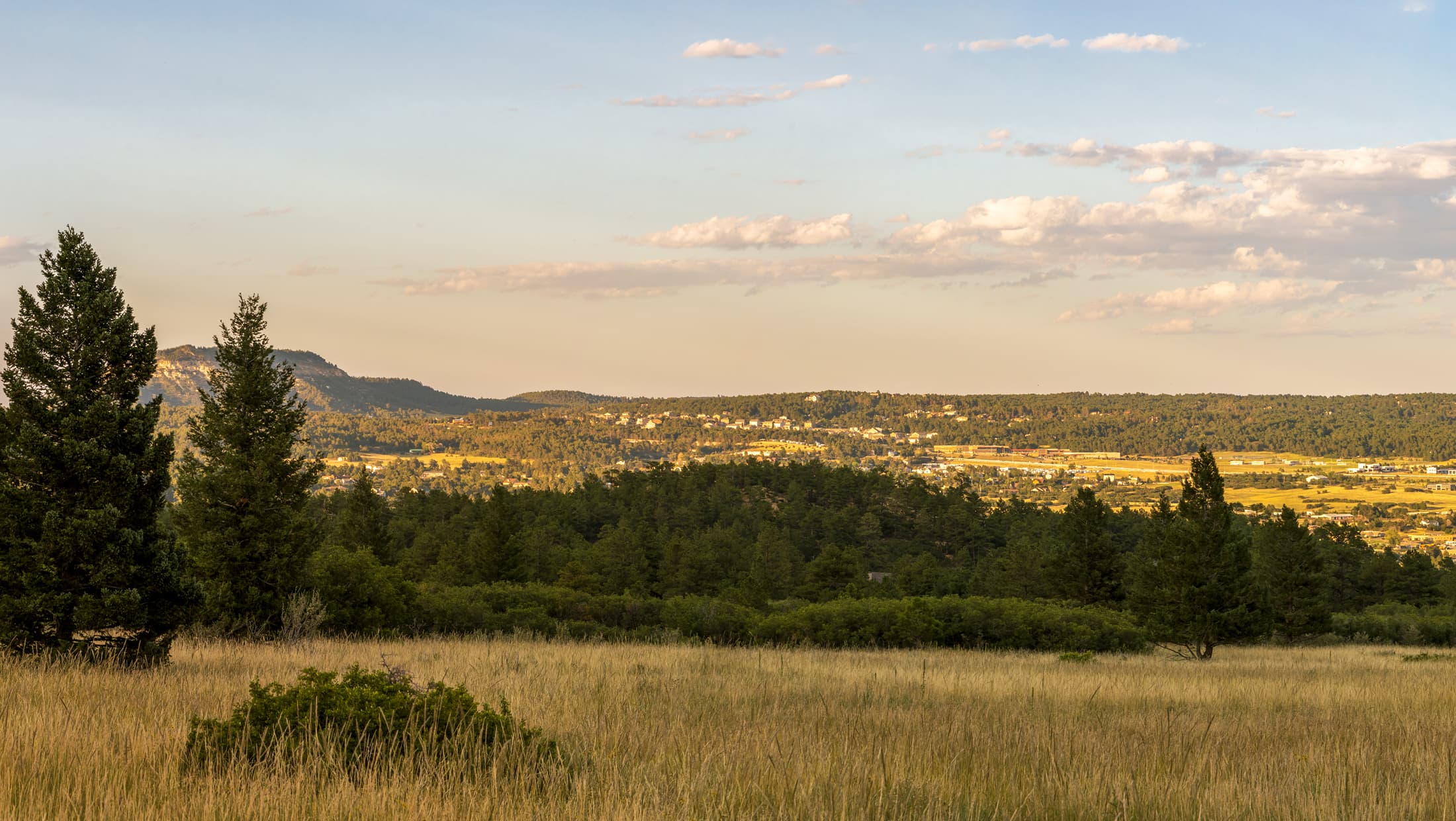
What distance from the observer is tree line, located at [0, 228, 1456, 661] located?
459 inches

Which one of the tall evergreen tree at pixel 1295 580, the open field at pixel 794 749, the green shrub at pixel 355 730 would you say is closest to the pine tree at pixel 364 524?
the tall evergreen tree at pixel 1295 580

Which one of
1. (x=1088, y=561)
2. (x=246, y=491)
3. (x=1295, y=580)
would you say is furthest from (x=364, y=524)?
(x=1295, y=580)

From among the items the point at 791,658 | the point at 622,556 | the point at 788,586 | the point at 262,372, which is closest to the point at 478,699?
the point at 791,658

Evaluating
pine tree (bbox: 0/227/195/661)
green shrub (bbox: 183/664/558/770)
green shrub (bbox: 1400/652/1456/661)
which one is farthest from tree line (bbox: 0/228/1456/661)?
green shrub (bbox: 183/664/558/770)

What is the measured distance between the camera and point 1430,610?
225 feet

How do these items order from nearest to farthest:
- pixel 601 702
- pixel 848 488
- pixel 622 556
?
pixel 601 702, pixel 622 556, pixel 848 488

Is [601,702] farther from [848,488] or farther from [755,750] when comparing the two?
[848,488]

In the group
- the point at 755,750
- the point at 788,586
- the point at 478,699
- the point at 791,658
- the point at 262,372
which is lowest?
the point at 788,586

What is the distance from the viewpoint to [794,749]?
6844 mm

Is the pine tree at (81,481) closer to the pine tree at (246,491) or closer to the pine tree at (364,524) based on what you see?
the pine tree at (246,491)

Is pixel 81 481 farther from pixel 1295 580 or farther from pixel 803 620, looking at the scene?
pixel 1295 580

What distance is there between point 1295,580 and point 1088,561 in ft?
35.1

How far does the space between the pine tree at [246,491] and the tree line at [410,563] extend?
2.5 inches

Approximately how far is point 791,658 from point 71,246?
12244mm
